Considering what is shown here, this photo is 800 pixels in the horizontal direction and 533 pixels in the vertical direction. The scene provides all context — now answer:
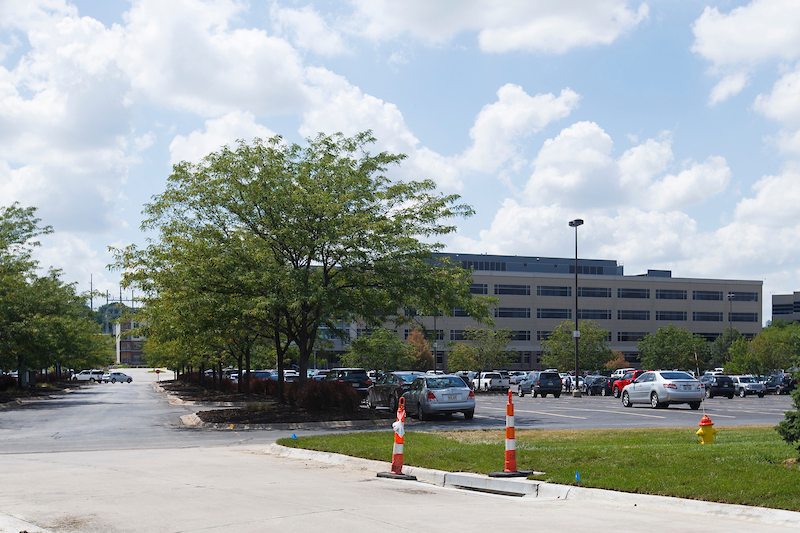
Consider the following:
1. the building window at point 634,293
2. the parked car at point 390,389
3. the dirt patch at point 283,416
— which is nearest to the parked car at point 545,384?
the parked car at point 390,389

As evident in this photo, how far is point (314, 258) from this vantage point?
25.2 metres

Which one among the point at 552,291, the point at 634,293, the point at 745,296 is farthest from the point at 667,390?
the point at 745,296

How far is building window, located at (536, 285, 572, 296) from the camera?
114m

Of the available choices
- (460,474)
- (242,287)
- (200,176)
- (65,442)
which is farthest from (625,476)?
(200,176)

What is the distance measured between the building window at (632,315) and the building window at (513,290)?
13953mm

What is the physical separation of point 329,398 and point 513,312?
87376mm

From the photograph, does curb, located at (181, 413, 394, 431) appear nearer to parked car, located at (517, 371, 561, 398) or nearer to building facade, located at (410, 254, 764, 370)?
parked car, located at (517, 371, 561, 398)

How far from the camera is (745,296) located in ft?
394

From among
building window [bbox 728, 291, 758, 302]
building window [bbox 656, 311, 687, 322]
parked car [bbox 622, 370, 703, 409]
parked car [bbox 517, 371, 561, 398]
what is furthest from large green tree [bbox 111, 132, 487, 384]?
building window [bbox 728, 291, 758, 302]

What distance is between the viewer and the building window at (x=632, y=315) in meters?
115

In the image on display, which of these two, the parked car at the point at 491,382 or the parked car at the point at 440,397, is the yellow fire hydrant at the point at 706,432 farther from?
the parked car at the point at 491,382

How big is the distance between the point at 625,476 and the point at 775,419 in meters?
17.1

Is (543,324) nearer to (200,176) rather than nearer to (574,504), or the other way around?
(200,176)

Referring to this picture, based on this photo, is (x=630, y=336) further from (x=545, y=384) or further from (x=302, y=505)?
(x=302, y=505)
